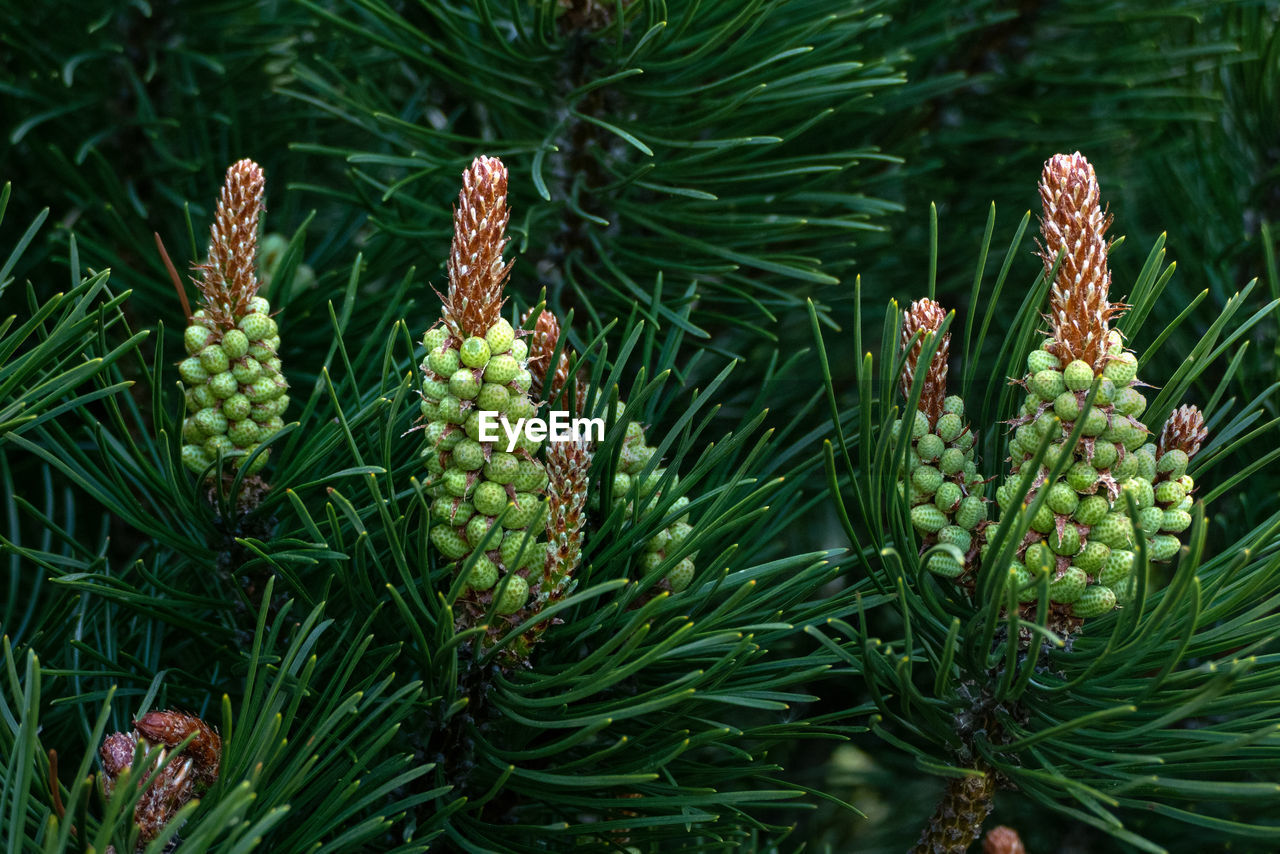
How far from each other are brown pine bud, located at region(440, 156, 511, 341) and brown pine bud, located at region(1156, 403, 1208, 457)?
32 centimetres

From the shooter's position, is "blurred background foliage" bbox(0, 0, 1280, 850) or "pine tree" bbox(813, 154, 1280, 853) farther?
"blurred background foliage" bbox(0, 0, 1280, 850)

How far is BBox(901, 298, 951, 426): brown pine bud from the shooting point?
50 centimetres

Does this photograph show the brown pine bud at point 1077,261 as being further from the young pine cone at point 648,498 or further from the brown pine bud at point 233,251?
the brown pine bud at point 233,251

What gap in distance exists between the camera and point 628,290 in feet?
2.71

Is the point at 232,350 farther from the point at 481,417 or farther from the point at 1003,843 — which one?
the point at 1003,843

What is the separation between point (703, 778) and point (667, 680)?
6cm

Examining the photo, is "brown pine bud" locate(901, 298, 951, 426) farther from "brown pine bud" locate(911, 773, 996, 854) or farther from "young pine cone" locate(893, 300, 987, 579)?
"brown pine bud" locate(911, 773, 996, 854)

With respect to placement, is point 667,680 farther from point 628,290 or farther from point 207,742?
point 628,290

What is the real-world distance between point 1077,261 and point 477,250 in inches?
10.1

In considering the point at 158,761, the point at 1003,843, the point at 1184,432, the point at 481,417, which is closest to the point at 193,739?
the point at 158,761

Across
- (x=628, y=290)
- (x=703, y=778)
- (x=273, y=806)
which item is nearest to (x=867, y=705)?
(x=703, y=778)

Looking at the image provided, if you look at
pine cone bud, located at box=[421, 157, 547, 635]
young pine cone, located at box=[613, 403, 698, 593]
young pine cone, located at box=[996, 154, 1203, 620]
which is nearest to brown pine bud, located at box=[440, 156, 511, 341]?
pine cone bud, located at box=[421, 157, 547, 635]

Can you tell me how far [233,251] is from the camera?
549 mm

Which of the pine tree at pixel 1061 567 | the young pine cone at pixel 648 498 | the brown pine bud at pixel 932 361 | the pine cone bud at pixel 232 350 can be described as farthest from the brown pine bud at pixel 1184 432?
the pine cone bud at pixel 232 350
